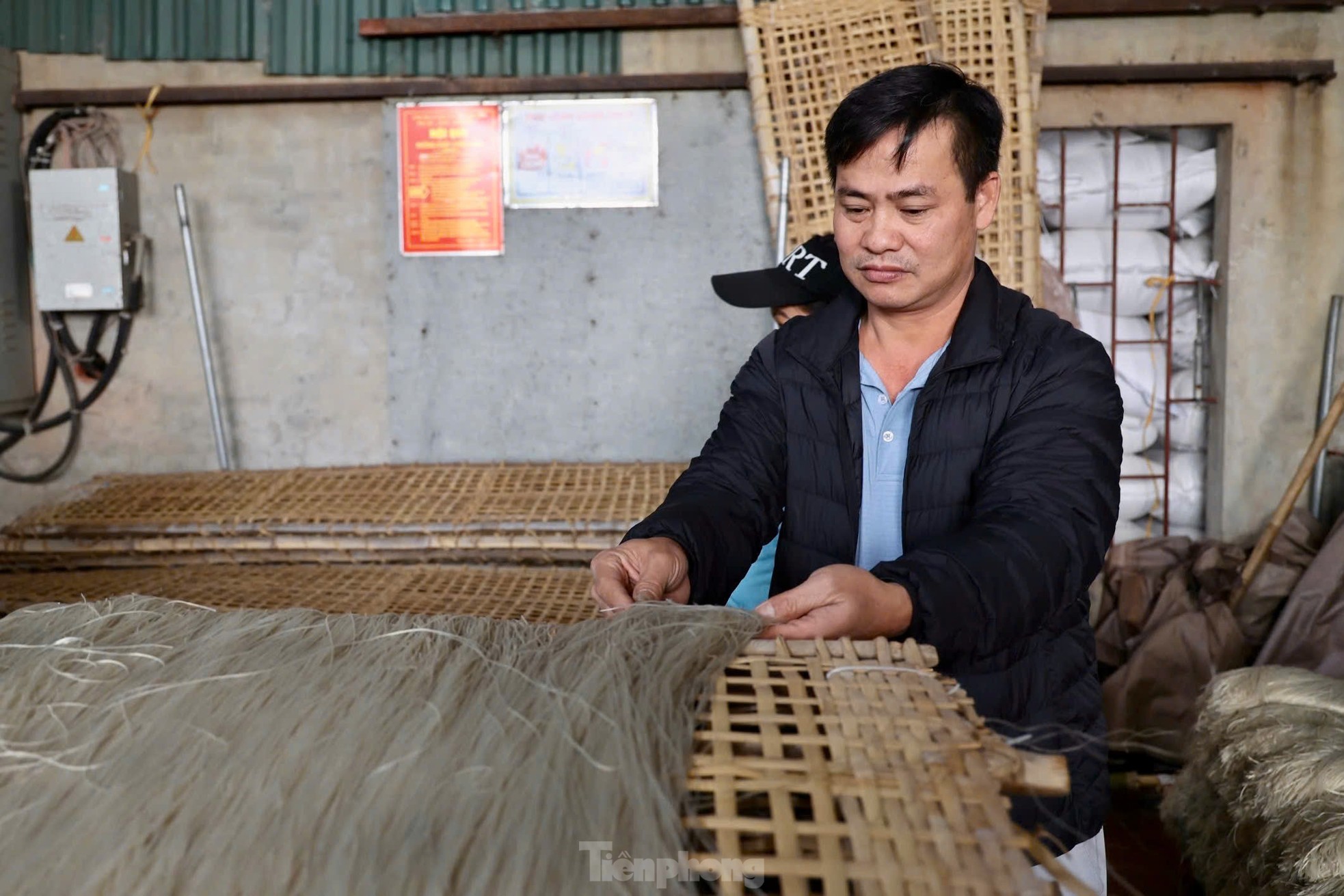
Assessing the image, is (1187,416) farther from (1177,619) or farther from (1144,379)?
(1177,619)

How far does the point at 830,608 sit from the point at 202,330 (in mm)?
3341

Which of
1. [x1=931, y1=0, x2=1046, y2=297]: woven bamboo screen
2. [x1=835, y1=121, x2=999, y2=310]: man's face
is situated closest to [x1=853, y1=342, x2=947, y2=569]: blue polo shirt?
[x1=835, y1=121, x2=999, y2=310]: man's face

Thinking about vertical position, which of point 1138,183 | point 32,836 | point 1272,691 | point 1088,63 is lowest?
point 1272,691

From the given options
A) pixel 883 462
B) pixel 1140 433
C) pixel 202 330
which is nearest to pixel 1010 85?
pixel 1140 433

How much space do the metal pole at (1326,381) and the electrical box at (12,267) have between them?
199 inches

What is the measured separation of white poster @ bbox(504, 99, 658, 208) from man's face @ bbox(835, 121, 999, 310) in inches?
93.9

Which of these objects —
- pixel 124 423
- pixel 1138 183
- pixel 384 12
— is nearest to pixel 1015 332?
pixel 1138 183

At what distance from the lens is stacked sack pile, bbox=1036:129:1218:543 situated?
3.85 m

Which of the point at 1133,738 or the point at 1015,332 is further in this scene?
the point at 1133,738

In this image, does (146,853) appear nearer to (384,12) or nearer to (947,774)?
(947,774)

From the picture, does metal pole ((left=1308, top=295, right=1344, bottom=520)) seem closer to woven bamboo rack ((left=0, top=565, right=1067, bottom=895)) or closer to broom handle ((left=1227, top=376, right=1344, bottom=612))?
broom handle ((left=1227, top=376, right=1344, bottom=612))

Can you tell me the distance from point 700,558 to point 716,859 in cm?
74

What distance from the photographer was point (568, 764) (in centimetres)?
77

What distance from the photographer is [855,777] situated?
0.75 metres
